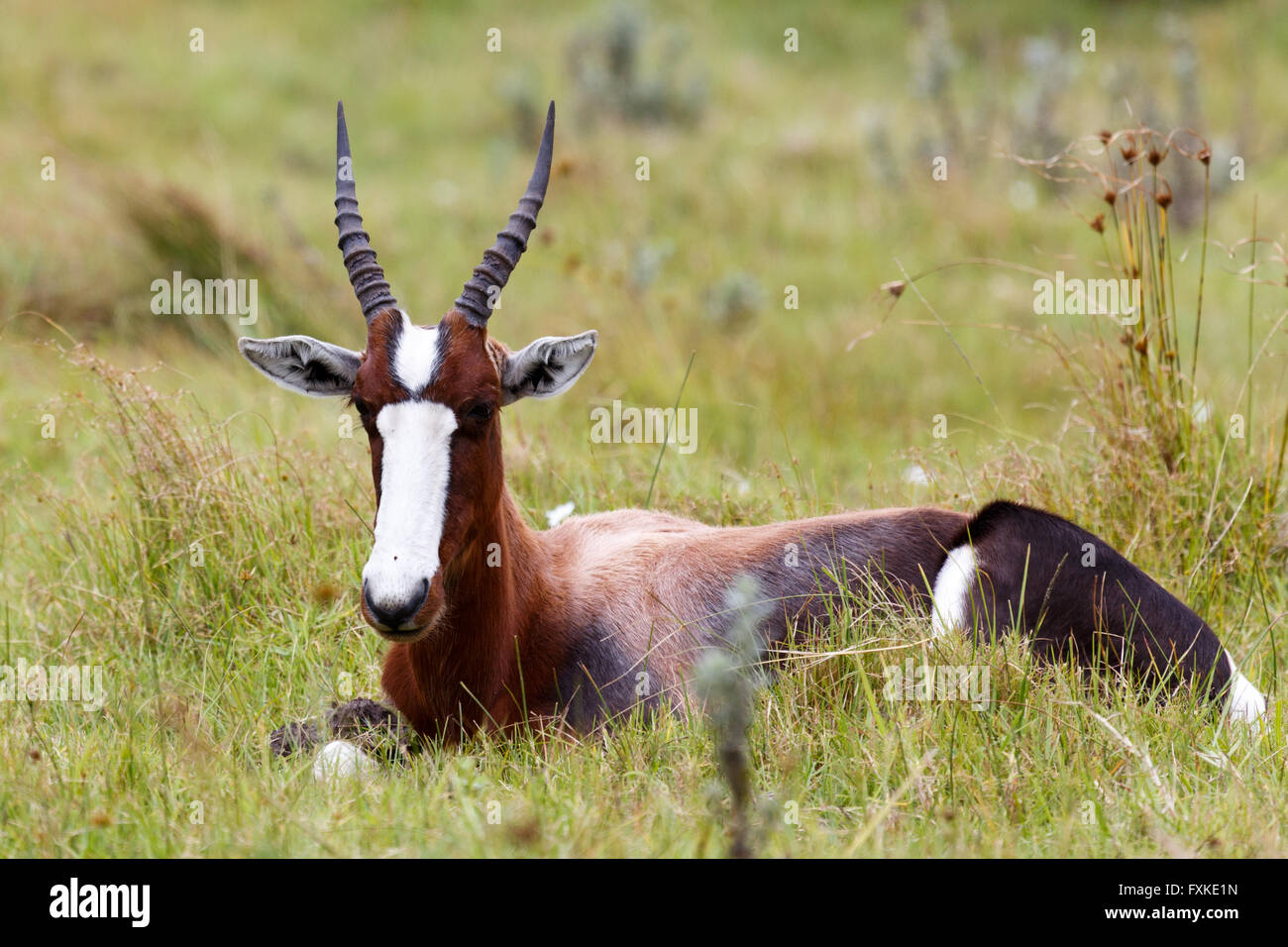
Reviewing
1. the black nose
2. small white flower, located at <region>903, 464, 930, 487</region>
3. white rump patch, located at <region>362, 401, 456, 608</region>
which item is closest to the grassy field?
small white flower, located at <region>903, 464, 930, 487</region>

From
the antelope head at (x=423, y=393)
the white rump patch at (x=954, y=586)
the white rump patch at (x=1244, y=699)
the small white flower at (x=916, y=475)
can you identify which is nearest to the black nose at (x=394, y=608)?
the antelope head at (x=423, y=393)

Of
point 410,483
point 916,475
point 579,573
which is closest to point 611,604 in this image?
point 579,573

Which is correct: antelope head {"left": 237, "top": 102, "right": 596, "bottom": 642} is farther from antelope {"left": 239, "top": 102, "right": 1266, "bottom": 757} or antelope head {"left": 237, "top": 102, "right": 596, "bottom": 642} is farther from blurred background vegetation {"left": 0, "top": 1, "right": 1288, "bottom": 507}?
blurred background vegetation {"left": 0, "top": 1, "right": 1288, "bottom": 507}

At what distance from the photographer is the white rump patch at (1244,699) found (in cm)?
452

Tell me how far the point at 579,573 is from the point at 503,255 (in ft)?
4.12

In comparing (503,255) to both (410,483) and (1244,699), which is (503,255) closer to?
(410,483)

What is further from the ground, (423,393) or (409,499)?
(423,393)

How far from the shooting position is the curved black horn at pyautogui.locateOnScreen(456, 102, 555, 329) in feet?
14.1

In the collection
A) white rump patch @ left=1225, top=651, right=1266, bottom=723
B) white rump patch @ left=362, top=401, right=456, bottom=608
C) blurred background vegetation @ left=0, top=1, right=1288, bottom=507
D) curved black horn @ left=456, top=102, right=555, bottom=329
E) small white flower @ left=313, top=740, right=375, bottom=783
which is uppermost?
blurred background vegetation @ left=0, top=1, right=1288, bottom=507

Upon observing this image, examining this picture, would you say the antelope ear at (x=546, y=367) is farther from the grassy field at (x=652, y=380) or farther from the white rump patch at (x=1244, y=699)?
the white rump patch at (x=1244, y=699)

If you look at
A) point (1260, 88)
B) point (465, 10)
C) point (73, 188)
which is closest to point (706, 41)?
point (465, 10)

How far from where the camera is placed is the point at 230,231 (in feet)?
31.8

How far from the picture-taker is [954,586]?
479 cm

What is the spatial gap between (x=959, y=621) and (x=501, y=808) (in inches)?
70.6
